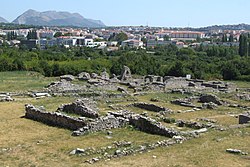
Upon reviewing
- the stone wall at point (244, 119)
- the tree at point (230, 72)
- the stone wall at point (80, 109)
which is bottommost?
the tree at point (230, 72)

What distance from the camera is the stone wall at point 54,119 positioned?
23211 mm

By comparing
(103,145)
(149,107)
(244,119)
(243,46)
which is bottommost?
(149,107)

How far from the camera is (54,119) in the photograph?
2478 centimetres

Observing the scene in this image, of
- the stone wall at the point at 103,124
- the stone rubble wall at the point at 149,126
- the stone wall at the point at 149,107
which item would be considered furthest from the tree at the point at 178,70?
the stone wall at the point at 103,124

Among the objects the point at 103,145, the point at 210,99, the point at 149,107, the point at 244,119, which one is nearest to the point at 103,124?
the point at 103,145

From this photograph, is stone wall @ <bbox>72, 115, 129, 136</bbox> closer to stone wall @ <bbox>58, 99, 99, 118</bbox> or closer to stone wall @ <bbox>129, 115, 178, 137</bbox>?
stone wall @ <bbox>129, 115, 178, 137</bbox>

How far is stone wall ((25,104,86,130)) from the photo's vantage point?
2321 cm

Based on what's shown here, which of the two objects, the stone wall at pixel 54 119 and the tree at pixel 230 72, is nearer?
the stone wall at pixel 54 119

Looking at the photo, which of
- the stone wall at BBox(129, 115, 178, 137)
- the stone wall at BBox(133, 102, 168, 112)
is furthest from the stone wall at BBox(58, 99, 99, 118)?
the stone wall at BBox(133, 102, 168, 112)

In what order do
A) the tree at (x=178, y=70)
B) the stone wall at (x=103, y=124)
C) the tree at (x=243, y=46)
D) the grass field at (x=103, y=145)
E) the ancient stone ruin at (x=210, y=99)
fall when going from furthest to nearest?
the tree at (x=243, y=46), the tree at (x=178, y=70), the ancient stone ruin at (x=210, y=99), the stone wall at (x=103, y=124), the grass field at (x=103, y=145)

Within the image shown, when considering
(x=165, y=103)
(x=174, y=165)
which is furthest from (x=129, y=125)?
(x=165, y=103)

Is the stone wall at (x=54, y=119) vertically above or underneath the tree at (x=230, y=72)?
above

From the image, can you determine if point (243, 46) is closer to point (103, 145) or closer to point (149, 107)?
point (149, 107)

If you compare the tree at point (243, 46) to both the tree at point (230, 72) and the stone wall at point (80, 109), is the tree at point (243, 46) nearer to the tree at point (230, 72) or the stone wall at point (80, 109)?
the tree at point (230, 72)
